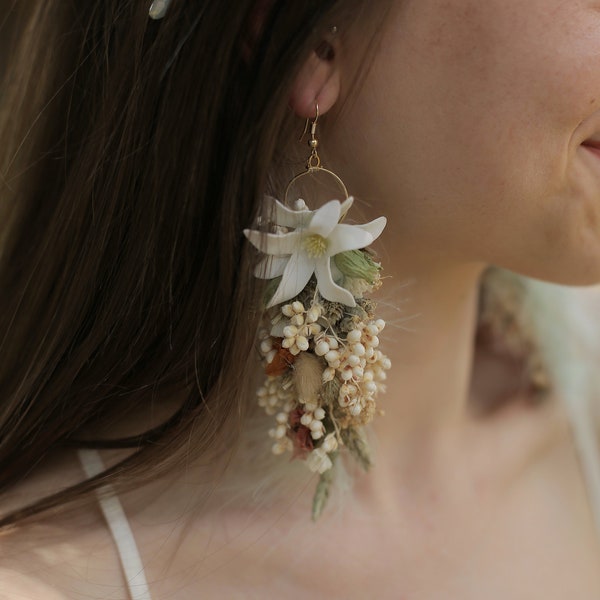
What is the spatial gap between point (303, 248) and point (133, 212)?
0.80 feet

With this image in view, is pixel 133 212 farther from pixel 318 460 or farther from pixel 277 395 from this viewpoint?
pixel 318 460

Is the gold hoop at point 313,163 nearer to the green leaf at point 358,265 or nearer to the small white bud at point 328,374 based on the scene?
the green leaf at point 358,265

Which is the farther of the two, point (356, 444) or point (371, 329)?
point (356, 444)

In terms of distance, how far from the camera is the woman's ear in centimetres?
110

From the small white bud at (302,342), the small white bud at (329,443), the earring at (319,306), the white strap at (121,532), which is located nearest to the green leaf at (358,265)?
the earring at (319,306)

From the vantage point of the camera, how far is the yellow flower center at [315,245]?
108 cm

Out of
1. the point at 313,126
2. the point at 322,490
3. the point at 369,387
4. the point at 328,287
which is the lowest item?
the point at 322,490

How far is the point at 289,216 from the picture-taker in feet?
3.57

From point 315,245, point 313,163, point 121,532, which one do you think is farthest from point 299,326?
point 121,532

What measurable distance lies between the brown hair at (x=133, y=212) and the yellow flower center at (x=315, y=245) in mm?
86

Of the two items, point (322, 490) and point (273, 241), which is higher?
point (273, 241)

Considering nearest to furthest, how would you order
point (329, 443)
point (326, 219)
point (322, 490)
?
1. point (326, 219)
2. point (329, 443)
3. point (322, 490)

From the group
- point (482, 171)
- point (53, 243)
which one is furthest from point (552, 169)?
point (53, 243)

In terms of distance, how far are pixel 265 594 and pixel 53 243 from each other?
63 cm
